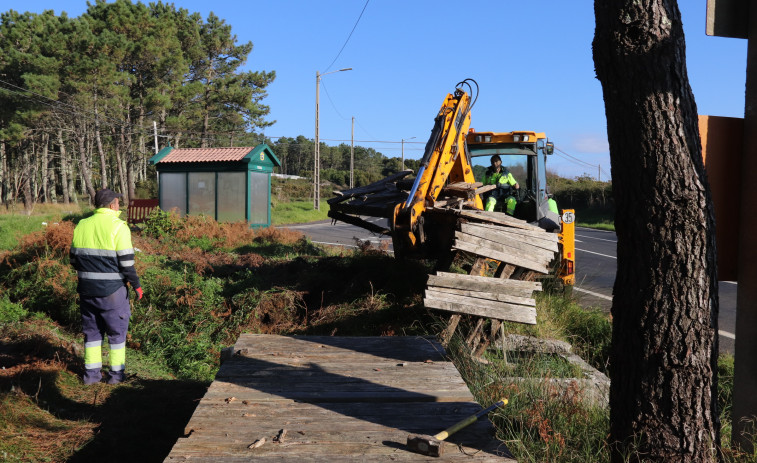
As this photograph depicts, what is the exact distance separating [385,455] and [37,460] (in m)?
2.92

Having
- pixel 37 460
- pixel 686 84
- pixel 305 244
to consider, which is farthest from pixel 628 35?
pixel 305 244

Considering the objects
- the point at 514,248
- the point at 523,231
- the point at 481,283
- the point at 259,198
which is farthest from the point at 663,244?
the point at 259,198

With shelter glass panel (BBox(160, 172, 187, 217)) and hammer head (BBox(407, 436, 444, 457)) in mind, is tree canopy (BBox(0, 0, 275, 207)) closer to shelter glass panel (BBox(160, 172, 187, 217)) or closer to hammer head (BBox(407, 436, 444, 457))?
shelter glass panel (BBox(160, 172, 187, 217))

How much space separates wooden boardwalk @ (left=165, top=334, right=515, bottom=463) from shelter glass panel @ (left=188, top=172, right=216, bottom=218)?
18968 mm

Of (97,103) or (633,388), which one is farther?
(97,103)

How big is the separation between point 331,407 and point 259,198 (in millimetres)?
20600

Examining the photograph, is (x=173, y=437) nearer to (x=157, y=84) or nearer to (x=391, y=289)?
(x=391, y=289)

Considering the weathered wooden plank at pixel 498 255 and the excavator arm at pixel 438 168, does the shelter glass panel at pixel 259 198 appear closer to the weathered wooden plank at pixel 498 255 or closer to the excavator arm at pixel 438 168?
the excavator arm at pixel 438 168

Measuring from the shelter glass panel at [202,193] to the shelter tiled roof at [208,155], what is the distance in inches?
22.2

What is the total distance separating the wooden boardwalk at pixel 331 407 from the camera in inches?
110

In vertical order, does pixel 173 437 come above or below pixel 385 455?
below

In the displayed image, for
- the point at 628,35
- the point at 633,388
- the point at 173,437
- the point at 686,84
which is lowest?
the point at 173,437

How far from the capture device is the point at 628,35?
132 inches

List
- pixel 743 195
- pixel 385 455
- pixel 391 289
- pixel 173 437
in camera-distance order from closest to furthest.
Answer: pixel 385 455
pixel 743 195
pixel 173 437
pixel 391 289
